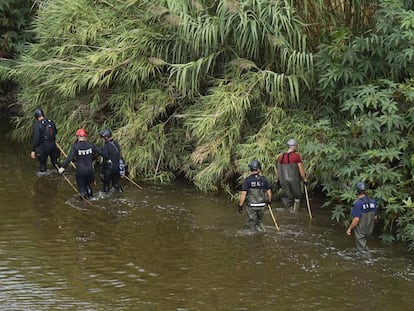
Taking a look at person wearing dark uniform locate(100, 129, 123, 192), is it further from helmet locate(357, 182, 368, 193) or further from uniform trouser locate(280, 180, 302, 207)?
helmet locate(357, 182, 368, 193)

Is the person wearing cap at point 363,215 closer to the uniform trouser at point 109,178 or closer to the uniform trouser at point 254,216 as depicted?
the uniform trouser at point 254,216

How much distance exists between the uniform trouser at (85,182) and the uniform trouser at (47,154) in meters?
1.83

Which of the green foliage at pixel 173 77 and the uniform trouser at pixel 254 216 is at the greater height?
the green foliage at pixel 173 77

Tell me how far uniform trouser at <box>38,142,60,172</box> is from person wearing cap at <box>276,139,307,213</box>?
17.4 ft

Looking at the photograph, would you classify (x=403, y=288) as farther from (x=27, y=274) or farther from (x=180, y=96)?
(x=180, y=96)

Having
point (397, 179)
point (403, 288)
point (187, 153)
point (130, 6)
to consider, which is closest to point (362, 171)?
point (397, 179)

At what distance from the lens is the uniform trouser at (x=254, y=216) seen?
12794 mm

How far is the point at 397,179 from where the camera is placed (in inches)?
488

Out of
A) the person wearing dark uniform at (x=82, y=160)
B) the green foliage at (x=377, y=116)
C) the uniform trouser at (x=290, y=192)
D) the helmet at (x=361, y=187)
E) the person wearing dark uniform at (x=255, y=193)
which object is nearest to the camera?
the helmet at (x=361, y=187)

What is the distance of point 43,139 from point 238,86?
4.46 meters

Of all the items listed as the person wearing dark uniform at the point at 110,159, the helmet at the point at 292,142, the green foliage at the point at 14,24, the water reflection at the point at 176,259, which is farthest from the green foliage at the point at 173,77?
the green foliage at the point at 14,24

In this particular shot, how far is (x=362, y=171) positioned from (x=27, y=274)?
5690mm

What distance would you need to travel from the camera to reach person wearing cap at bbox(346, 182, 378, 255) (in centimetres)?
1167

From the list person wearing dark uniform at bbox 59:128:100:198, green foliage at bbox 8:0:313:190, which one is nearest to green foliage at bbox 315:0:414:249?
green foliage at bbox 8:0:313:190
